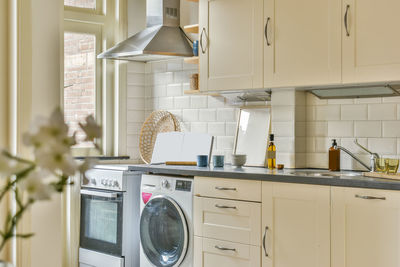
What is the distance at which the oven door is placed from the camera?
13.8 ft

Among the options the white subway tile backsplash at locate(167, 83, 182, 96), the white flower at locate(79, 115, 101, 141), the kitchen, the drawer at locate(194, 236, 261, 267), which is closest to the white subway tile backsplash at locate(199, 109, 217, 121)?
the kitchen

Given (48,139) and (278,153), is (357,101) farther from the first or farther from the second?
(48,139)

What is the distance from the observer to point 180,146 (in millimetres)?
4371

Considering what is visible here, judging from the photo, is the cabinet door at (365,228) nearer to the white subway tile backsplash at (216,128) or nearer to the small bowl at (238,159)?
the small bowl at (238,159)

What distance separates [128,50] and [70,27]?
797 millimetres

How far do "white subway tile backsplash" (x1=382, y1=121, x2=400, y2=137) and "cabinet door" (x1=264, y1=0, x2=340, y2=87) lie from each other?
1.57 feet

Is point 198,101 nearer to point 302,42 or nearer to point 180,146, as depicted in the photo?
point 180,146

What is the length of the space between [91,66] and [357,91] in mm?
2480

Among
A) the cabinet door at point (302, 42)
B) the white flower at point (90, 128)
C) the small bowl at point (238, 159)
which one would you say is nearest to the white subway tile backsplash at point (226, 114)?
the small bowl at point (238, 159)

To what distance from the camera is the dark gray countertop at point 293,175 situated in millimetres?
2914

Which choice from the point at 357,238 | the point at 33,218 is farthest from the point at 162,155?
the point at 33,218

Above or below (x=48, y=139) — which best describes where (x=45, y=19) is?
above

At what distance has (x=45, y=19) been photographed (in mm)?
1966

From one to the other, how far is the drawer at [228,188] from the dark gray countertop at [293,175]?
0.04m
